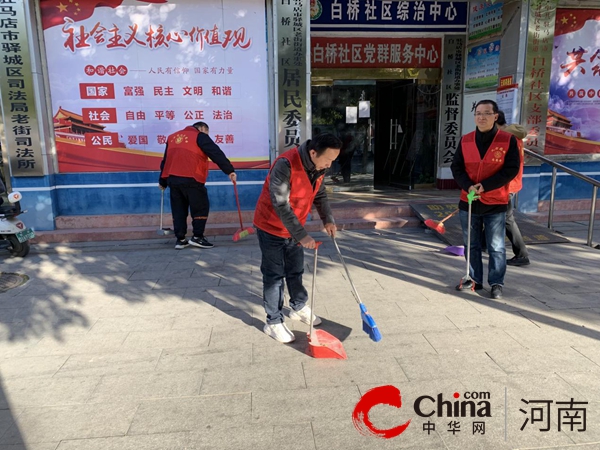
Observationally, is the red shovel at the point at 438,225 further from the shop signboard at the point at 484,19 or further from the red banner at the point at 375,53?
the red banner at the point at 375,53

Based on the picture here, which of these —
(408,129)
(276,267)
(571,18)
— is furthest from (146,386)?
(571,18)

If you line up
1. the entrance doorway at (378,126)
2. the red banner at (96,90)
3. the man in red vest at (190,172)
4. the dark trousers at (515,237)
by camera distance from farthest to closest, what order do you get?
the entrance doorway at (378,126) < the red banner at (96,90) < the man in red vest at (190,172) < the dark trousers at (515,237)

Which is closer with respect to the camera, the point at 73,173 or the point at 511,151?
the point at 511,151

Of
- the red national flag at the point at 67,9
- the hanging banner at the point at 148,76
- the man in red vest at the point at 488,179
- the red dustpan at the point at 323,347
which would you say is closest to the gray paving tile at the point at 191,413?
the red dustpan at the point at 323,347

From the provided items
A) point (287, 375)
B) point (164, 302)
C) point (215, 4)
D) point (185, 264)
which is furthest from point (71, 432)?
point (215, 4)

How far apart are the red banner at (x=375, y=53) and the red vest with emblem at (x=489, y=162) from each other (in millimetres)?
5242

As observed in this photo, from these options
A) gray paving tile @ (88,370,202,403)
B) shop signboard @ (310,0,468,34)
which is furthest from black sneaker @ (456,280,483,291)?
shop signboard @ (310,0,468,34)

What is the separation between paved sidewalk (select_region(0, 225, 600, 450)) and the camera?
2441 mm

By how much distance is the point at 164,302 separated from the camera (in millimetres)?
4277

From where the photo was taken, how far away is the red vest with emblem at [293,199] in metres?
3.07

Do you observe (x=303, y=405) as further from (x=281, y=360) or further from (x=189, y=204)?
(x=189, y=204)

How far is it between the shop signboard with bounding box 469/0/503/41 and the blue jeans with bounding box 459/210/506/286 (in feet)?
15.3

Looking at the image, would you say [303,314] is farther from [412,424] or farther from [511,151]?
[511,151]

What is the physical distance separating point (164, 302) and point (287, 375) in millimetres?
1790
